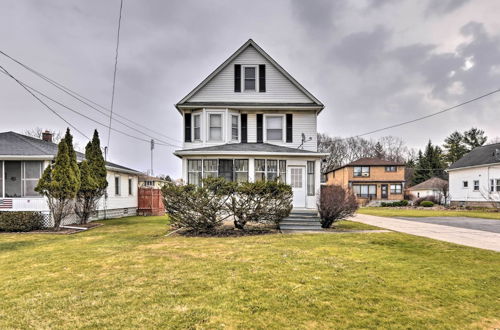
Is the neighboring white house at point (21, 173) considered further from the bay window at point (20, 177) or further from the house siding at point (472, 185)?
the house siding at point (472, 185)

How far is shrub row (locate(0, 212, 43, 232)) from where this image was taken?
1249 cm

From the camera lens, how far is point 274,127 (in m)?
15.9

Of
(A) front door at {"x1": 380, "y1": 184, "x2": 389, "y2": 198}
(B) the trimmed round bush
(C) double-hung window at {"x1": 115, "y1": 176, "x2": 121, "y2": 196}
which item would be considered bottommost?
(B) the trimmed round bush

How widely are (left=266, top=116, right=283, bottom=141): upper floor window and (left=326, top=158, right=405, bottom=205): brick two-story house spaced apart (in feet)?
87.8

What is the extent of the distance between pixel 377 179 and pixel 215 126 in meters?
31.9

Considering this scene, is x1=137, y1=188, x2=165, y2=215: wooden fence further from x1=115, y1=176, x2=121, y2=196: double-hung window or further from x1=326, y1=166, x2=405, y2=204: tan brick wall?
x1=326, y1=166, x2=405, y2=204: tan brick wall

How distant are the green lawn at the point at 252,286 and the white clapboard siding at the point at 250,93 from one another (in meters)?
9.92

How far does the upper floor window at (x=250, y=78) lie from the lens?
1614cm

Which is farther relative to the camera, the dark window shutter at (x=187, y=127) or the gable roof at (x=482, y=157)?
the gable roof at (x=482, y=157)

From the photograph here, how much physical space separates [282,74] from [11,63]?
14.0 meters

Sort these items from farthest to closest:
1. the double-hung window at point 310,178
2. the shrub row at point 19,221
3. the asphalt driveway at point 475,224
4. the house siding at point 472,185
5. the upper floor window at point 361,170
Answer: the upper floor window at point 361,170, the house siding at point 472,185, the double-hung window at point 310,178, the asphalt driveway at point 475,224, the shrub row at point 19,221

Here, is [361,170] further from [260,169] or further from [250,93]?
[260,169]

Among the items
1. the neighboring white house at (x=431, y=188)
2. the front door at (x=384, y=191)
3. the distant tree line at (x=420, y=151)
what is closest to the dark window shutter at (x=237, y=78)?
the front door at (x=384, y=191)

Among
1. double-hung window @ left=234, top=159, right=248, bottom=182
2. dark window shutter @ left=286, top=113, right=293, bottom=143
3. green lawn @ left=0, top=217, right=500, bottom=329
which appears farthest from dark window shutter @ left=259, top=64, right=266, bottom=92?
green lawn @ left=0, top=217, right=500, bottom=329
